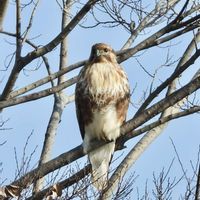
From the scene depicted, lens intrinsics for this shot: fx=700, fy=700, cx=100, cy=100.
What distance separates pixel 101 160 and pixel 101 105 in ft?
1.55

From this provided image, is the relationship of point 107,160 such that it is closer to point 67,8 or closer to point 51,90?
point 51,90

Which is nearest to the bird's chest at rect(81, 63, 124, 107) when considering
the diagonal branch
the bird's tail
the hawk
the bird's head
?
the hawk

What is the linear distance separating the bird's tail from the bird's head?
0.81 meters

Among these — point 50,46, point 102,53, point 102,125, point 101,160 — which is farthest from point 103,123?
point 50,46

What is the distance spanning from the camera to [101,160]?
19.3 ft

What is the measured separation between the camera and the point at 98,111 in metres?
6.00

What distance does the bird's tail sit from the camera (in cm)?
562

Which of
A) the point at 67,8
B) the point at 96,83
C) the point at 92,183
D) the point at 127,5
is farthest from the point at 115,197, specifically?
the point at 67,8

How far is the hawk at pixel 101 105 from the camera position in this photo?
5922mm

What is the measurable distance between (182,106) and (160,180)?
4.45 feet

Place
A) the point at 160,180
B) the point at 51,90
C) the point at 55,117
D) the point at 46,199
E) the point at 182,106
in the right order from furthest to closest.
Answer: the point at 55,117, the point at 182,106, the point at 160,180, the point at 51,90, the point at 46,199

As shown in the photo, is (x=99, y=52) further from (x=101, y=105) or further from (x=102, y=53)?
(x=101, y=105)

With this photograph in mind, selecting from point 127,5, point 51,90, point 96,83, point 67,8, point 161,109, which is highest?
point 67,8

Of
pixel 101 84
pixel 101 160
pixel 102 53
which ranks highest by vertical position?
pixel 102 53
